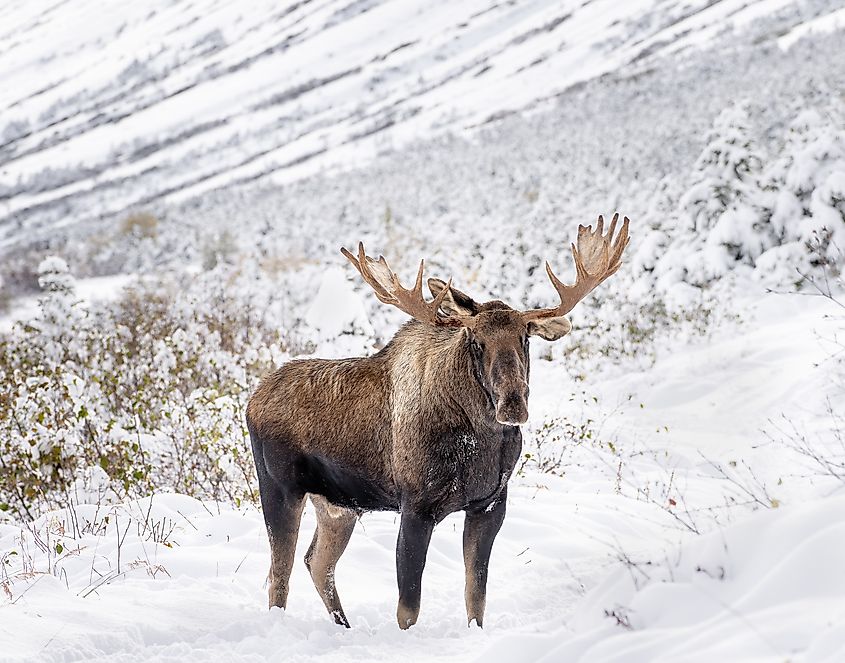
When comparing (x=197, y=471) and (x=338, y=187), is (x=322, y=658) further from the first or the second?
(x=338, y=187)

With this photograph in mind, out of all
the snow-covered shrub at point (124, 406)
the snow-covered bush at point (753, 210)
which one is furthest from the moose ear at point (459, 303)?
the snow-covered bush at point (753, 210)

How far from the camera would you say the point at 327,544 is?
182 inches

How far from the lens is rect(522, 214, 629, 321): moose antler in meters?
4.03

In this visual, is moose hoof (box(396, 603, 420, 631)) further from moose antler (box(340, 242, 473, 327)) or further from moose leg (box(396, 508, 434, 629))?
moose antler (box(340, 242, 473, 327))

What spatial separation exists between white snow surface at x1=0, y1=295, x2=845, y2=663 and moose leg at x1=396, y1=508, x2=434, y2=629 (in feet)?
0.36

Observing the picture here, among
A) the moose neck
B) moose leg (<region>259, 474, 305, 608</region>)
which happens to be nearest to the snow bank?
the moose neck

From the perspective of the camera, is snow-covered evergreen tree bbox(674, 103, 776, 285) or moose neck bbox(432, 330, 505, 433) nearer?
moose neck bbox(432, 330, 505, 433)

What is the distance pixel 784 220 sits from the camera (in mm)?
13609

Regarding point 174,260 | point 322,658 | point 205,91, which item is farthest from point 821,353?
point 205,91

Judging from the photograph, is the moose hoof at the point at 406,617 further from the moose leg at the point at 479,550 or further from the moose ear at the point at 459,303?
the moose ear at the point at 459,303

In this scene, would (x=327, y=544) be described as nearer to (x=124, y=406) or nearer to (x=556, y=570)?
(x=556, y=570)

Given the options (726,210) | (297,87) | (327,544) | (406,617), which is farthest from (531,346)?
(297,87)

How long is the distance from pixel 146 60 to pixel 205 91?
7.73m

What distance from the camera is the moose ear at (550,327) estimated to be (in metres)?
3.94
